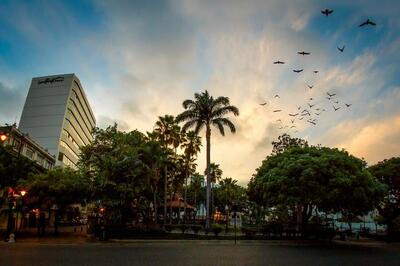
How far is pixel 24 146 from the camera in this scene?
45.1m

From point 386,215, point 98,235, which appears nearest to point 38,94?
point 98,235

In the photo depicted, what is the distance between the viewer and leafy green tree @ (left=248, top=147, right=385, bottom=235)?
29.0 m

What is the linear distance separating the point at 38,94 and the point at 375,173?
265ft

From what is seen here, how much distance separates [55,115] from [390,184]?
73129mm

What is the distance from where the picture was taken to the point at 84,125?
103688mm

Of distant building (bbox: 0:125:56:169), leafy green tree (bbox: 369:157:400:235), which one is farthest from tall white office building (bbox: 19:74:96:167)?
leafy green tree (bbox: 369:157:400:235)

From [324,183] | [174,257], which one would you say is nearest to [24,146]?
[174,257]

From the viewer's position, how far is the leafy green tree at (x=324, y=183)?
2902cm

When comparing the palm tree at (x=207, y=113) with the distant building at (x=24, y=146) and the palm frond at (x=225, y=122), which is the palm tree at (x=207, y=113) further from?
the distant building at (x=24, y=146)

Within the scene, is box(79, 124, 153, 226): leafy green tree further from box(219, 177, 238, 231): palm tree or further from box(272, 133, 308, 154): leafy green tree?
box(219, 177, 238, 231): palm tree

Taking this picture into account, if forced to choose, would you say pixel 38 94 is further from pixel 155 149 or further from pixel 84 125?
pixel 155 149

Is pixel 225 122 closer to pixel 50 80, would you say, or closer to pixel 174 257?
pixel 174 257

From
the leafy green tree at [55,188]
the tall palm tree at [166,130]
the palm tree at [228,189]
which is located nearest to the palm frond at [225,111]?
the tall palm tree at [166,130]

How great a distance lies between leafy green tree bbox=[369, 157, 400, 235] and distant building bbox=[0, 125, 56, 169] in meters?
44.1
